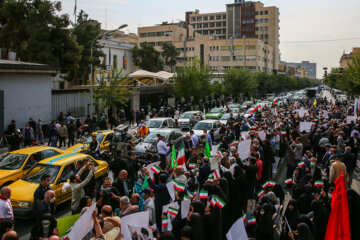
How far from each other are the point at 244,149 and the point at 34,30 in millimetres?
22293

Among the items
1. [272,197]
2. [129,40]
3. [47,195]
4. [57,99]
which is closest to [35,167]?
[47,195]

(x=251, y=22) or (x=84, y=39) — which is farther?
(x=251, y=22)

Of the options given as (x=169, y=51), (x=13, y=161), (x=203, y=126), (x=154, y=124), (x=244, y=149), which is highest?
(x=169, y=51)

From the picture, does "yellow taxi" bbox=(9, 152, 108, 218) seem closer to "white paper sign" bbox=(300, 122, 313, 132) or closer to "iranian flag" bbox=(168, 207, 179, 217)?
"iranian flag" bbox=(168, 207, 179, 217)

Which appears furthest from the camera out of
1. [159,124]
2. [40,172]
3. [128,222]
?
[159,124]

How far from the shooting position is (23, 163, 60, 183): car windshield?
9.89 meters

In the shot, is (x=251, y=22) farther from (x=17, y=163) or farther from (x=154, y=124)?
(x=17, y=163)

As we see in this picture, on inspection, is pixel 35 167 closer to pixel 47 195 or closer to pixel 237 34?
pixel 47 195

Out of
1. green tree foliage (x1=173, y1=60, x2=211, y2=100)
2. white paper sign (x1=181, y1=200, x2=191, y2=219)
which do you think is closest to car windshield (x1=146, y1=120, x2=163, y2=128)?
white paper sign (x1=181, y1=200, x2=191, y2=219)

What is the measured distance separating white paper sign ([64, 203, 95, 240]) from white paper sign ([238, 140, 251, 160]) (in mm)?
6521

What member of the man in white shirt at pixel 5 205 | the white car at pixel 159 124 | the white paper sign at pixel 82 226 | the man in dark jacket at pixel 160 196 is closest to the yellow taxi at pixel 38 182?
the man in white shirt at pixel 5 205

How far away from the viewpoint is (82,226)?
5.21m

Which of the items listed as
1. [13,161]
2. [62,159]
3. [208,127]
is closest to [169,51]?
[208,127]

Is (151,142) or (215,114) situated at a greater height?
(215,114)
